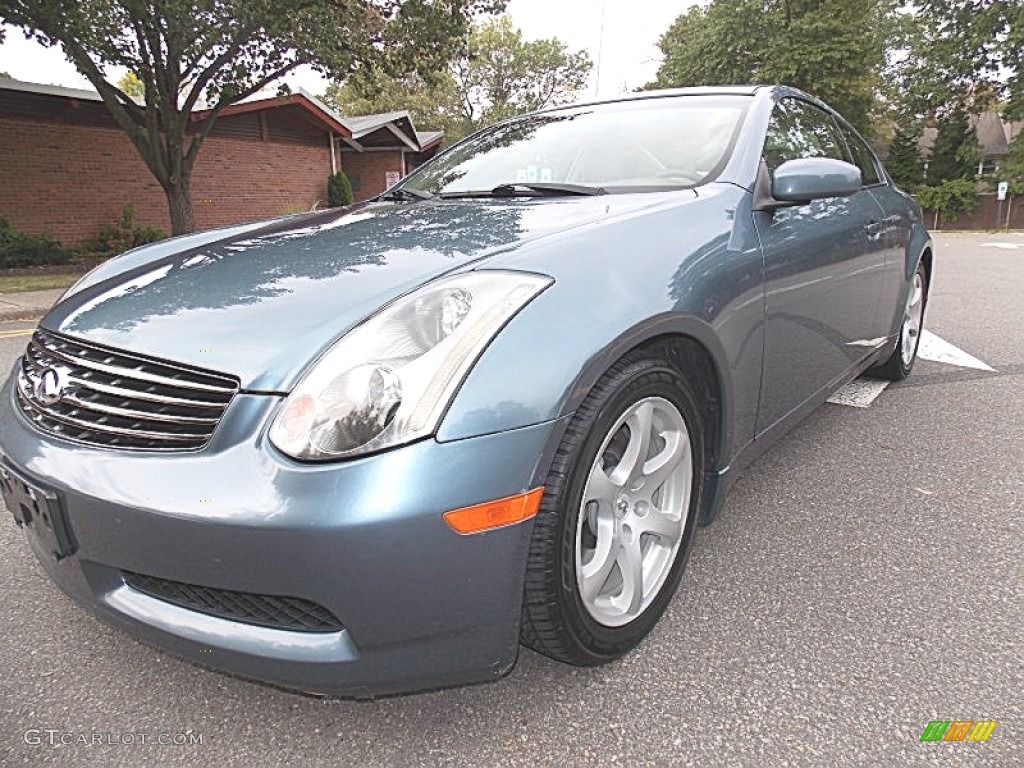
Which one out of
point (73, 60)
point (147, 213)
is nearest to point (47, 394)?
point (73, 60)

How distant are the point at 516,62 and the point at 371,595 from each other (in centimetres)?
5306

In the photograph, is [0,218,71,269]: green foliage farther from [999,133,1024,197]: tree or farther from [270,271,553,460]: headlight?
[999,133,1024,197]: tree

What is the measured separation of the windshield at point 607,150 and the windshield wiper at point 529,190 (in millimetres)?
23

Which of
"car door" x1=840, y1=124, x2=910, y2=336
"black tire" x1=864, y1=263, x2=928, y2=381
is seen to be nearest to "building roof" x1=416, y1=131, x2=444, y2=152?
"black tire" x1=864, y1=263, x2=928, y2=381

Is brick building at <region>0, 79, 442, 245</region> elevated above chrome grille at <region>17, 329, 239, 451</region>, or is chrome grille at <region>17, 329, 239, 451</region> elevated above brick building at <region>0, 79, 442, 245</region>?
brick building at <region>0, 79, 442, 245</region>

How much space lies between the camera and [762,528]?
93.4 inches

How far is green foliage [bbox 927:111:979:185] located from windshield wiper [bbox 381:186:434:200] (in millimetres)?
34589

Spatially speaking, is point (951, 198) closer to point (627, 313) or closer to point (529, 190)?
point (529, 190)

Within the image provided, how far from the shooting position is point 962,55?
2897cm

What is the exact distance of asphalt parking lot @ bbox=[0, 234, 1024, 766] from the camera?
145 cm

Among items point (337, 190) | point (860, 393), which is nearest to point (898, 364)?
point (860, 393)

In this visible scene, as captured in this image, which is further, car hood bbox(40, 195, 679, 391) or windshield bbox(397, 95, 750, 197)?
windshield bbox(397, 95, 750, 197)

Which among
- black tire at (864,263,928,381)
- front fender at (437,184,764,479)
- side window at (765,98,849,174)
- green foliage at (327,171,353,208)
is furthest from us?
green foliage at (327,171,353,208)

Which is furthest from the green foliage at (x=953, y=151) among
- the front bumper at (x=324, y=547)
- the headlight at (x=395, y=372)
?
the front bumper at (x=324, y=547)
